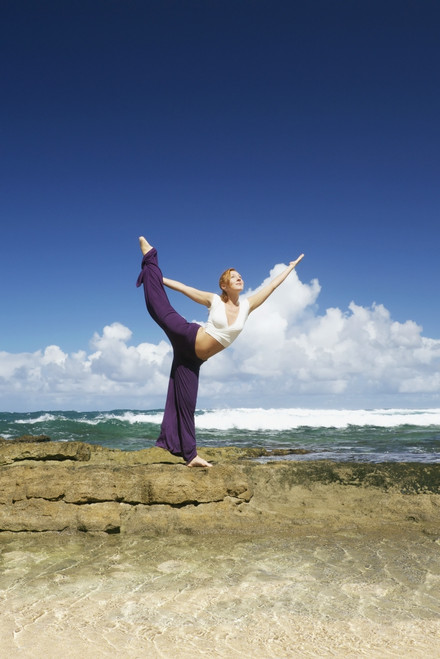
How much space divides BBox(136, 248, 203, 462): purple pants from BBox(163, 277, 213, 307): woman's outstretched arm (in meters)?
0.11

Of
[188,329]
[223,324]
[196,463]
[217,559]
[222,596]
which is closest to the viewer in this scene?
[222,596]

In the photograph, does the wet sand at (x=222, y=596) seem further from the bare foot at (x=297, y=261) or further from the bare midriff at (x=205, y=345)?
the bare foot at (x=297, y=261)

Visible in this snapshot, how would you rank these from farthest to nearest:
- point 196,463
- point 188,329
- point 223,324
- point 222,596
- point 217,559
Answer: point 196,463, point 188,329, point 223,324, point 217,559, point 222,596

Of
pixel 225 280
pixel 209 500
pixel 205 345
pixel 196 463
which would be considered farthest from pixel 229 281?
pixel 209 500

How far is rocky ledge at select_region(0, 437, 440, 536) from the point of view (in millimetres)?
4734

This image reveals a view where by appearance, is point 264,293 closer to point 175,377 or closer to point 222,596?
point 175,377

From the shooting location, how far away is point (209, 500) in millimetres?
4906

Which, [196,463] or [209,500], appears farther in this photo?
[196,463]

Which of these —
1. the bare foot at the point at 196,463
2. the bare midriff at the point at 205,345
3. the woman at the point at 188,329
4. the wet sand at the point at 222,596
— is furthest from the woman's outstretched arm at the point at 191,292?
the wet sand at the point at 222,596

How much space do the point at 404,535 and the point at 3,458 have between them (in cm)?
499

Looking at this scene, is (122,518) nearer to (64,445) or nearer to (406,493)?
(64,445)

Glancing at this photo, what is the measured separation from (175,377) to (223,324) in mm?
858

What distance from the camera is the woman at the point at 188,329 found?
480 centimetres

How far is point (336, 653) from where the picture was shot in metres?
2.36
